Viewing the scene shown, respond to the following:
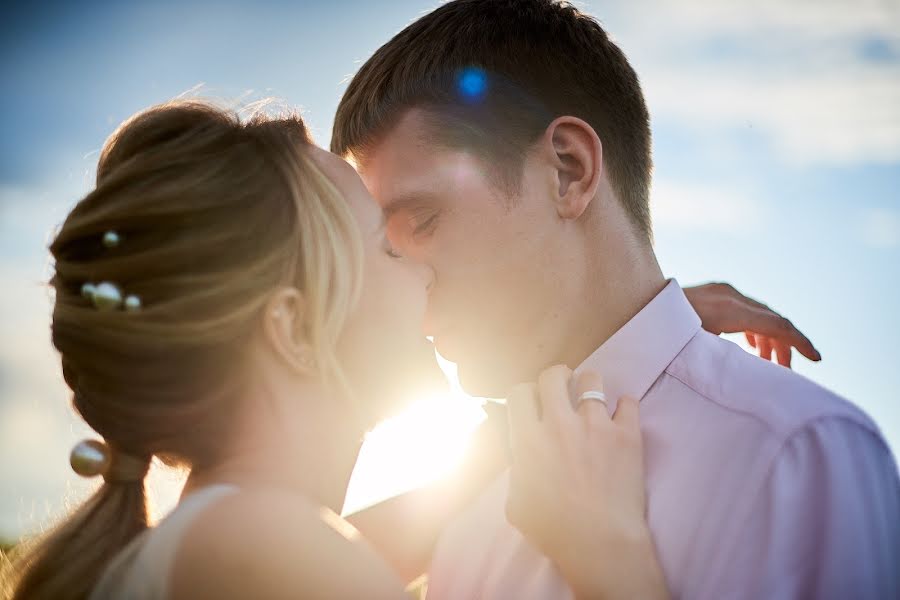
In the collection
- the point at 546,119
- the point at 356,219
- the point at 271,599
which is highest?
the point at 546,119

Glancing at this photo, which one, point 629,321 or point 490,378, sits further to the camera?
point 490,378

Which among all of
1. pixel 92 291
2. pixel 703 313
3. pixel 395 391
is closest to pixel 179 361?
pixel 92 291

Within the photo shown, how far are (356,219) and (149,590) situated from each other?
1.33 meters

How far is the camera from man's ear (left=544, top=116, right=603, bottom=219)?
2.92 m

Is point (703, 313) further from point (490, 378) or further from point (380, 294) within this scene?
point (380, 294)

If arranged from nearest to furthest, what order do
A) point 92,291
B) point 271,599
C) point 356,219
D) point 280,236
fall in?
1. point 271,599
2. point 92,291
3. point 280,236
4. point 356,219

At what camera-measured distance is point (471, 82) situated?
3195 millimetres

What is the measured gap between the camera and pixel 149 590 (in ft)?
5.83

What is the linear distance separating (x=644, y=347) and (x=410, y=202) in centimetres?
111

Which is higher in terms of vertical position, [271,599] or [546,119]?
[546,119]

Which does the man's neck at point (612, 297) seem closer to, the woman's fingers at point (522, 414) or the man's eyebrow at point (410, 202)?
the woman's fingers at point (522, 414)

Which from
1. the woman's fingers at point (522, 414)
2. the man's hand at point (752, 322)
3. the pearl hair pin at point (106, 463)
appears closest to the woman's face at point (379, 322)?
the woman's fingers at point (522, 414)

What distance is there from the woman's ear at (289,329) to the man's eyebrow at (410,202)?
0.82m

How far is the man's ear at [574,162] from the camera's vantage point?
9.58 feet
